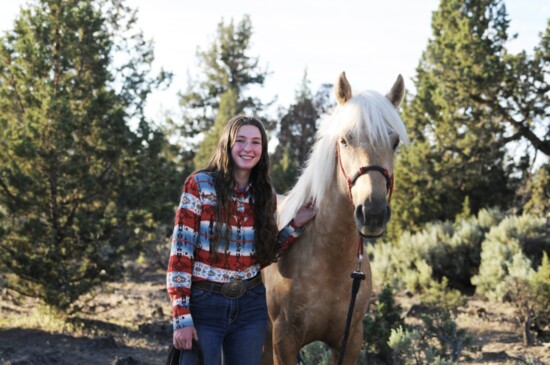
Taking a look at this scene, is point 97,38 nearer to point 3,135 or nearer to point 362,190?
point 3,135

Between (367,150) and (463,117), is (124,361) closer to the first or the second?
(367,150)

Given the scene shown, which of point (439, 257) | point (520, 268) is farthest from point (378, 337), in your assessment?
point (439, 257)

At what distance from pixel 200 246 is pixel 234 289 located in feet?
0.79

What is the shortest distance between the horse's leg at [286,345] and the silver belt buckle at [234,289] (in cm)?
71

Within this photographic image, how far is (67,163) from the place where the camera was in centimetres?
676

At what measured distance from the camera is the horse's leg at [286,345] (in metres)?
2.95

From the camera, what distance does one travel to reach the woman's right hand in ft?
7.20

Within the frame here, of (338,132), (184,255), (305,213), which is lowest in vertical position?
(184,255)

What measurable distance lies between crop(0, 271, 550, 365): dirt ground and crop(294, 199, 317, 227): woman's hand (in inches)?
116

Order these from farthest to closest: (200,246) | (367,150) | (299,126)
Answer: (299,126) → (367,150) → (200,246)

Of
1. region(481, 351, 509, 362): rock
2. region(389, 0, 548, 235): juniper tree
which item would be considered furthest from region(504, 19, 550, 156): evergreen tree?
region(481, 351, 509, 362): rock

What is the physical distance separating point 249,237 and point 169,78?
784 centimetres

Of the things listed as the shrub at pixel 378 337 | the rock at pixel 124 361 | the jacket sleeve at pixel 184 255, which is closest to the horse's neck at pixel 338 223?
the jacket sleeve at pixel 184 255

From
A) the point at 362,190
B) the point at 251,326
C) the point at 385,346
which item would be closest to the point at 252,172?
the point at 362,190
